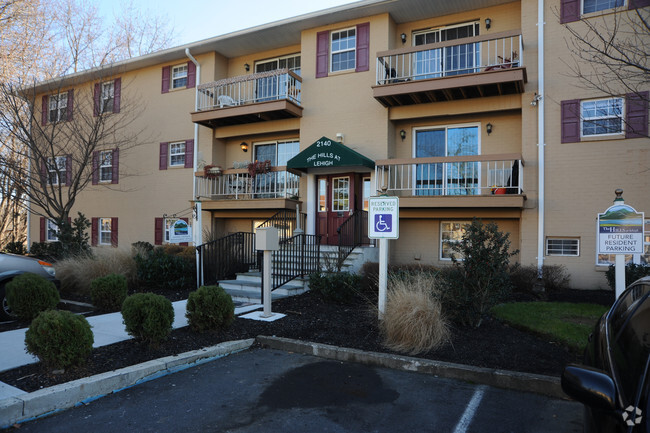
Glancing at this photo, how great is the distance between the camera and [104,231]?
Answer: 61.6ft

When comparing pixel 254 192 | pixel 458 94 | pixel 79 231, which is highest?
pixel 458 94

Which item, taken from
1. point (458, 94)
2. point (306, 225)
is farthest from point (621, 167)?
point (306, 225)

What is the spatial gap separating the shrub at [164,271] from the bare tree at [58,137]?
4796 millimetres

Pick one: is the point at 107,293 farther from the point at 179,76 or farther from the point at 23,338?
the point at 179,76

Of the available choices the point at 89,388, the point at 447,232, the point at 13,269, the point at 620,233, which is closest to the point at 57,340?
the point at 89,388

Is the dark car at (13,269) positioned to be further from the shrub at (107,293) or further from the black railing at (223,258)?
the black railing at (223,258)

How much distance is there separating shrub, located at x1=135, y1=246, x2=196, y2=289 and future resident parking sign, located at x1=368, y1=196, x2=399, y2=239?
19.6 ft

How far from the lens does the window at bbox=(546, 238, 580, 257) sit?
36.2 feet

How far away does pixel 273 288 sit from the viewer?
30.4ft

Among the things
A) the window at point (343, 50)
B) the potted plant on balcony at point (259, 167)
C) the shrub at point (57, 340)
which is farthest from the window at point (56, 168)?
the shrub at point (57, 340)

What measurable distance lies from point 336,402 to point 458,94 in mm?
10022

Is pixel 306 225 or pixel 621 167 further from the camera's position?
pixel 306 225

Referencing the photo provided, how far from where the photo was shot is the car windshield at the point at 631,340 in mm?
2109

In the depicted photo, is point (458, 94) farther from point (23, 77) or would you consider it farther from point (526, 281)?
point (23, 77)
